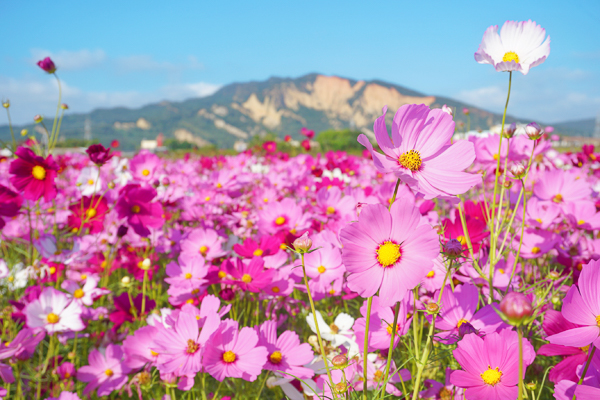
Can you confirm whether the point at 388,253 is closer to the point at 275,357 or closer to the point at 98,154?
the point at 275,357

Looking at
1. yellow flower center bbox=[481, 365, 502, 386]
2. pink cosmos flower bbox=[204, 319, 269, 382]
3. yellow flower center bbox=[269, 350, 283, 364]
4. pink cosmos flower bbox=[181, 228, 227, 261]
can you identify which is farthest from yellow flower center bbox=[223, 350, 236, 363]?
pink cosmos flower bbox=[181, 228, 227, 261]

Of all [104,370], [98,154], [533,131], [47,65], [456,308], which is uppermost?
[47,65]

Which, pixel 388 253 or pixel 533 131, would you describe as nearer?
pixel 388 253

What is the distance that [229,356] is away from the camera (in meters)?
0.77

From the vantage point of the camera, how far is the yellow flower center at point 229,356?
2.51 ft

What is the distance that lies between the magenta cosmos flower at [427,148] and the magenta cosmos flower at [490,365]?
265mm

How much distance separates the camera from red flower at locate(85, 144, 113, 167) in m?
1.15

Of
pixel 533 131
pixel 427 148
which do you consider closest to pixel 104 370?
pixel 427 148

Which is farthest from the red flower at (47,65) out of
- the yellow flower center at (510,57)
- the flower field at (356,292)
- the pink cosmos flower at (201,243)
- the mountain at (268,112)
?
the mountain at (268,112)

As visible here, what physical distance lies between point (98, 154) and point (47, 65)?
18.7 inches

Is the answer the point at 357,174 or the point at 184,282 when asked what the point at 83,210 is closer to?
the point at 184,282

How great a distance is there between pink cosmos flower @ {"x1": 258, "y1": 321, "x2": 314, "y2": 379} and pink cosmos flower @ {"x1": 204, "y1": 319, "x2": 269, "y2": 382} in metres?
0.05

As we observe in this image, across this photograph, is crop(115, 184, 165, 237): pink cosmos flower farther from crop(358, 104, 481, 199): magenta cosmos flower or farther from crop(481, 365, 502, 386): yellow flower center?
crop(481, 365, 502, 386): yellow flower center

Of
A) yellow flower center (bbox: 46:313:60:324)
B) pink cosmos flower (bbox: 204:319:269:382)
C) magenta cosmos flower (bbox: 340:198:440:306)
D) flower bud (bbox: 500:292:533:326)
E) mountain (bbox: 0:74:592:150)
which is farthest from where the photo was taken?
mountain (bbox: 0:74:592:150)
